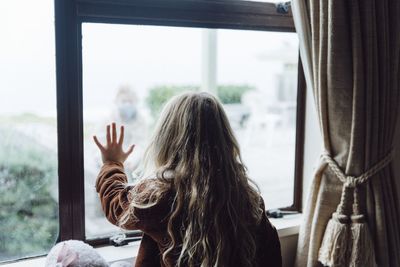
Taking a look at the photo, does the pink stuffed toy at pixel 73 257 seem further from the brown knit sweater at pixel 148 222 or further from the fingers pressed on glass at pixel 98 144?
the fingers pressed on glass at pixel 98 144

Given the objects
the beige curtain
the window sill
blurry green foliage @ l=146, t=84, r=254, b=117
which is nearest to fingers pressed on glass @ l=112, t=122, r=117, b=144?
blurry green foliage @ l=146, t=84, r=254, b=117

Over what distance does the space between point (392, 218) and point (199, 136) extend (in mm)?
654

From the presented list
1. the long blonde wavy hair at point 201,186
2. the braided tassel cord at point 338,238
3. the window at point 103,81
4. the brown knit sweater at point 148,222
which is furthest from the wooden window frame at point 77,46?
the braided tassel cord at point 338,238

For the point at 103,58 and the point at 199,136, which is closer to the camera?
the point at 199,136

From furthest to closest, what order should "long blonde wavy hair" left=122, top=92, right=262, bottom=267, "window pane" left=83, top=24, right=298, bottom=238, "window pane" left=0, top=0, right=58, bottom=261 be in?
"window pane" left=83, top=24, right=298, bottom=238 → "window pane" left=0, top=0, right=58, bottom=261 → "long blonde wavy hair" left=122, top=92, right=262, bottom=267

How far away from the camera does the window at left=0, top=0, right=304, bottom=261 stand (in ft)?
4.25

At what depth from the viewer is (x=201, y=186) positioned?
3.73ft

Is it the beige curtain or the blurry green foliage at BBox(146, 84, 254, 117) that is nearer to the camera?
the beige curtain

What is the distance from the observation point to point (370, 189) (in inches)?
54.4

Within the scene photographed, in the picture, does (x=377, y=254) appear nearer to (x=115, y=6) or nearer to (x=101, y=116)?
(x=101, y=116)

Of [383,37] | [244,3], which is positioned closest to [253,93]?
[244,3]

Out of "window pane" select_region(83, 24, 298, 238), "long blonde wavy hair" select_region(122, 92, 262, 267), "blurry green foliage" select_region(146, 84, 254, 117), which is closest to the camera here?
"long blonde wavy hair" select_region(122, 92, 262, 267)

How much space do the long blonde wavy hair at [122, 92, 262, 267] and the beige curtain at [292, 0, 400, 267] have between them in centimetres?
32

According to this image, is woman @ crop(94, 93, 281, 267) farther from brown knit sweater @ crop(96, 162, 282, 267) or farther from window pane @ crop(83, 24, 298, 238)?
window pane @ crop(83, 24, 298, 238)
